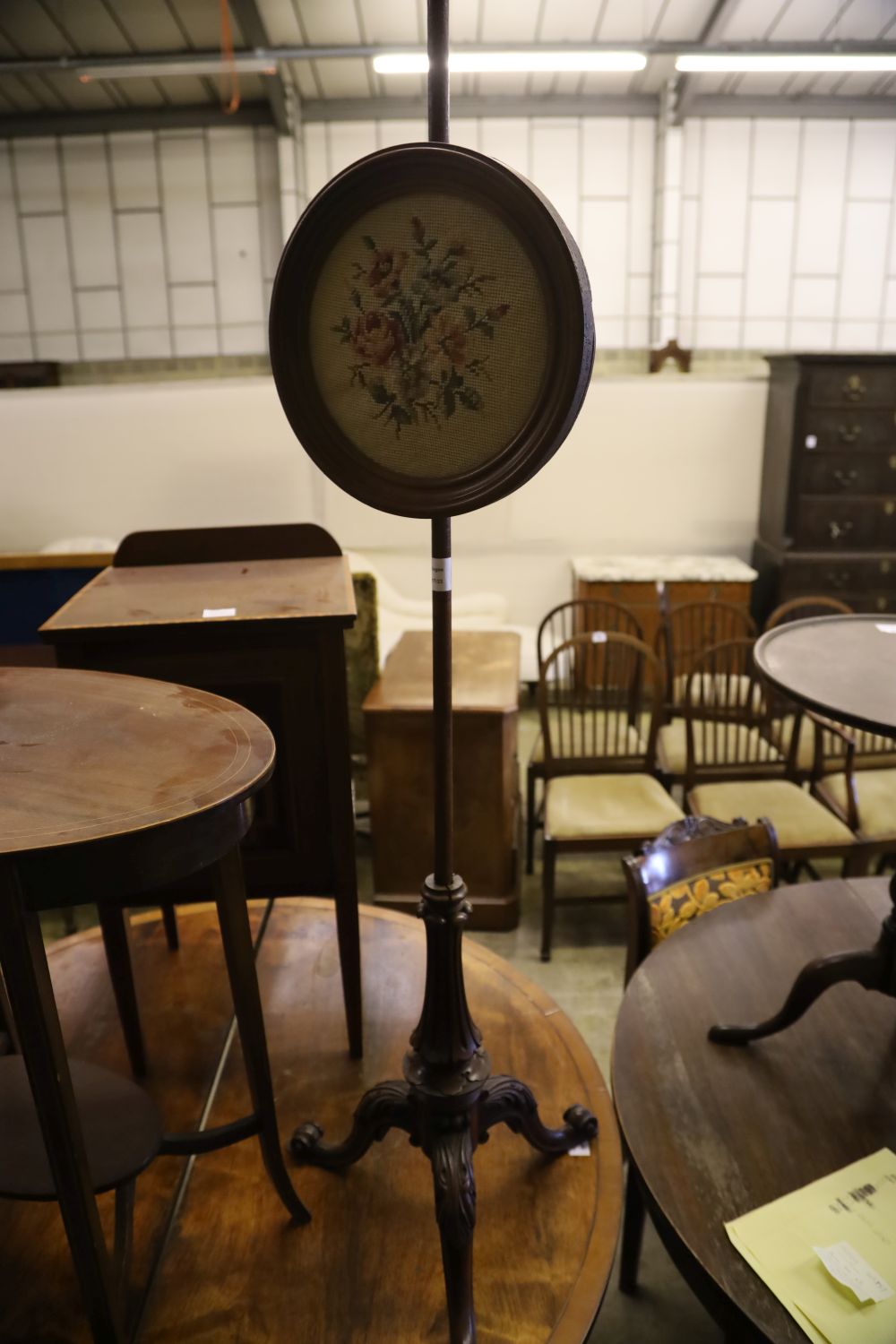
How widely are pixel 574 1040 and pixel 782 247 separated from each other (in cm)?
657

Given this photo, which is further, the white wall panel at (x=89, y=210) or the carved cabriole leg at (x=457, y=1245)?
the white wall panel at (x=89, y=210)

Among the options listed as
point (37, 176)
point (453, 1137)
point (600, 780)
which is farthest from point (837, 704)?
point (37, 176)

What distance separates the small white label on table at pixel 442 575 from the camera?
1103 mm

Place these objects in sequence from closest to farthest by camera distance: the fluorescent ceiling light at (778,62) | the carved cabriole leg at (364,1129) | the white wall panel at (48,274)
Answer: the carved cabriole leg at (364,1129) < the fluorescent ceiling light at (778,62) < the white wall panel at (48,274)

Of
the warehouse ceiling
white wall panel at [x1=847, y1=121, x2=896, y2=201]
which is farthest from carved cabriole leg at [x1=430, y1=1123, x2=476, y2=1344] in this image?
white wall panel at [x1=847, y1=121, x2=896, y2=201]

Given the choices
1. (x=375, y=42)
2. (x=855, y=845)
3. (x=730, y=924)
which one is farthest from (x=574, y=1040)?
(x=375, y=42)

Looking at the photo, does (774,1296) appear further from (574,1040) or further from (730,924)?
(730,924)

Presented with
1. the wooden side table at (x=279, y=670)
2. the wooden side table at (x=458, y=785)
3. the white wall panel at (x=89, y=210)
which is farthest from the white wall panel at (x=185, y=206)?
the wooden side table at (x=279, y=670)

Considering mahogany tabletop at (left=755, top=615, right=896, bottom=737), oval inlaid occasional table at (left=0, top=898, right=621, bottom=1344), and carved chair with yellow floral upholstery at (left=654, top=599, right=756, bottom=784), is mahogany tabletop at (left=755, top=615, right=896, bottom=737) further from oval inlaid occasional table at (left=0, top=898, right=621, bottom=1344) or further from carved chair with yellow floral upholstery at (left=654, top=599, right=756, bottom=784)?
carved chair with yellow floral upholstery at (left=654, top=599, right=756, bottom=784)

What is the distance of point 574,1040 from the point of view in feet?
5.40

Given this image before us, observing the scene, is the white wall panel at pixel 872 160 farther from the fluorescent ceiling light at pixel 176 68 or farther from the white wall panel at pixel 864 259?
the fluorescent ceiling light at pixel 176 68

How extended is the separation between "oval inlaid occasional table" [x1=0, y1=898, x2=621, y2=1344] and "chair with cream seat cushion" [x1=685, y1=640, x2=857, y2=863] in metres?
1.24

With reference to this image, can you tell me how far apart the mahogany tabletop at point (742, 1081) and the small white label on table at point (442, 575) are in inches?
31.4

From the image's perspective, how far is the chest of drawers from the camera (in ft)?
15.0
